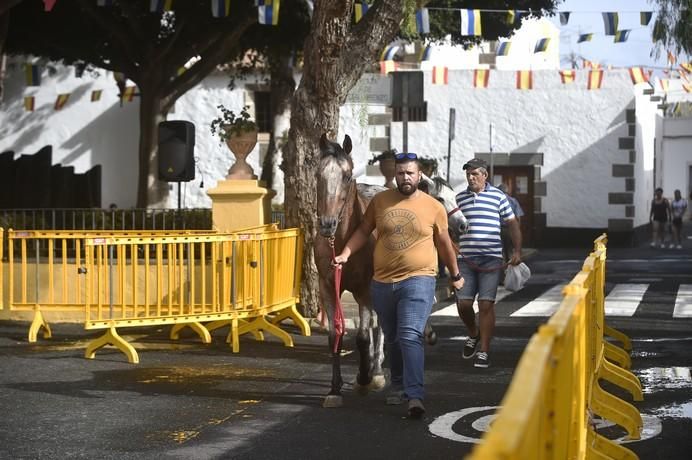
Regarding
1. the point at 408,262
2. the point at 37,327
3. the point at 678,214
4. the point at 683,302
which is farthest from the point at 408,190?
the point at 678,214

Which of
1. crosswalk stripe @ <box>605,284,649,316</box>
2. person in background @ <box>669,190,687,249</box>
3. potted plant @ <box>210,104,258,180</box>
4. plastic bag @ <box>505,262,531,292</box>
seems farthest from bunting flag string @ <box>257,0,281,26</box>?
person in background @ <box>669,190,687,249</box>

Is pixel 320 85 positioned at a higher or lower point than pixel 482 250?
higher

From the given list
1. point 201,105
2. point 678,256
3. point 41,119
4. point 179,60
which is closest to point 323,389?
point 179,60

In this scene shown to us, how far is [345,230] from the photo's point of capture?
10.2 metres

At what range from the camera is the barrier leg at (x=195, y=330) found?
1381cm

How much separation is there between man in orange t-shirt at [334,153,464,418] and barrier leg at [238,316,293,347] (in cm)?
414

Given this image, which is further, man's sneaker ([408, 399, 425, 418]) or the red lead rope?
the red lead rope

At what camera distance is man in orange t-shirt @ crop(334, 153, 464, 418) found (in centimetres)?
905

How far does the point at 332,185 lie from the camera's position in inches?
387

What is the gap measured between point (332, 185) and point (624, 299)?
10.5 m

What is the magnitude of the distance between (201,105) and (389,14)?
2408 cm

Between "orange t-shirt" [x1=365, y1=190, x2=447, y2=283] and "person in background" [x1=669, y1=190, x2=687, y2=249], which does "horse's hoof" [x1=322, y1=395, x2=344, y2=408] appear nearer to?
"orange t-shirt" [x1=365, y1=190, x2=447, y2=283]

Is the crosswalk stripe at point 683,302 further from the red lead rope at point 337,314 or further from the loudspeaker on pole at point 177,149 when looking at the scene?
the red lead rope at point 337,314

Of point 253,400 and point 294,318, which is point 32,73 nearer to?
point 294,318
